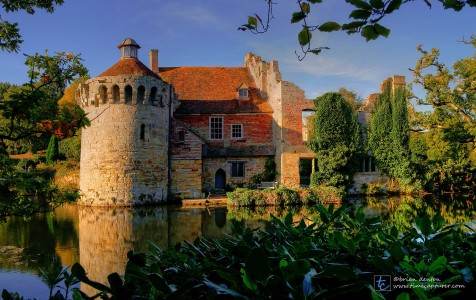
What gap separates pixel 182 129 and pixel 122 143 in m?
4.17

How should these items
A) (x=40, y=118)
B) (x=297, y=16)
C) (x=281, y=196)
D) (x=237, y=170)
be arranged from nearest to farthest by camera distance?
(x=297, y=16) < (x=40, y=118) < (x=281, y=196) < (x=237, y=170)

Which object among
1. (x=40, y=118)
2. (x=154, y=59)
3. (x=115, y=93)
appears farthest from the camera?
(x=154, y=59)

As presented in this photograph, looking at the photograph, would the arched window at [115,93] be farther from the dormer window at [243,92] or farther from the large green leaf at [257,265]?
the large green leaf at [257,265]

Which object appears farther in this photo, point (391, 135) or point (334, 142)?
point (391, 135)

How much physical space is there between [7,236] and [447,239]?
50.0 ft

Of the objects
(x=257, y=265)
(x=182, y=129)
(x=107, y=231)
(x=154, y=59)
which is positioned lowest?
(x=107, y=231)

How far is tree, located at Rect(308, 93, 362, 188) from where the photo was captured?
90.0 ft

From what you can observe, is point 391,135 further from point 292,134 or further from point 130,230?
point 130,230

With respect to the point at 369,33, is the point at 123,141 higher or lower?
higher

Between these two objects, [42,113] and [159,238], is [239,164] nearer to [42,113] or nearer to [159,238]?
[159,238]

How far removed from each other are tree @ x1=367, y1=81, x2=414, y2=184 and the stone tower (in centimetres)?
1592

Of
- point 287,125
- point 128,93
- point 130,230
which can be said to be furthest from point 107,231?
point 287,125

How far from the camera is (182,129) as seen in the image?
1011 inches

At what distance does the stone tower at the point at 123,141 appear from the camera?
22953 mm
